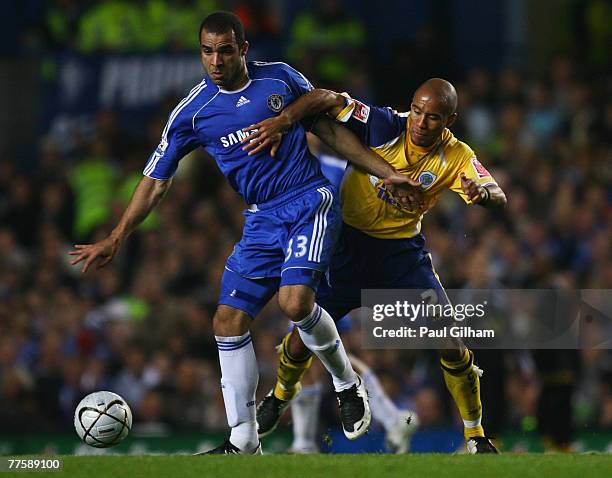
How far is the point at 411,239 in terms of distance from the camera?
9.39 m

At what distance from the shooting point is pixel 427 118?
888cm

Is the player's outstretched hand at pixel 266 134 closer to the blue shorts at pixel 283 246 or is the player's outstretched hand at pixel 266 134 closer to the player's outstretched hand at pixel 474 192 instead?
the blue shorts at pixel 283 246

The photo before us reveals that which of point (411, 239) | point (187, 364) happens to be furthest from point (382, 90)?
point (411, 239)

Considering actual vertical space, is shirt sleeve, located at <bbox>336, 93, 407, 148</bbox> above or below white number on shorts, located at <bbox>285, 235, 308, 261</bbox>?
above

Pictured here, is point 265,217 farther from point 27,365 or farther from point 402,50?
point 402,50

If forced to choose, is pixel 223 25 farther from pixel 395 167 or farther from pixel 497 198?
pixel 497 198

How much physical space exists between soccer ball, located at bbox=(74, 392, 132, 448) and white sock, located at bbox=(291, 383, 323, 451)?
2.84 meters

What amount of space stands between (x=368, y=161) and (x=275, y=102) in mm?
709

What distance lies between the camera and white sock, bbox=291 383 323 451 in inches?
456

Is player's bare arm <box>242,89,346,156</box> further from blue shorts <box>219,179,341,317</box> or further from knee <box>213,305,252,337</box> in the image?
knee <box>213,305,252,337</box>

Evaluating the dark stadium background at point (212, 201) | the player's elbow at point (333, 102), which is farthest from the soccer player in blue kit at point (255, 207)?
the dark stadium background at point (212, 201)

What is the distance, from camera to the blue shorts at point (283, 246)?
8516 mm

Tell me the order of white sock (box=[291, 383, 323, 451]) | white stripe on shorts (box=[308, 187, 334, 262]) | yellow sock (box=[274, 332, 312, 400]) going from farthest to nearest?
white sock (box=[291, 383, 323, 451])
yellow sock (box=[274, 332, 312, 400])
white stripe on shorts (box=[308, 187, 334, 262])
